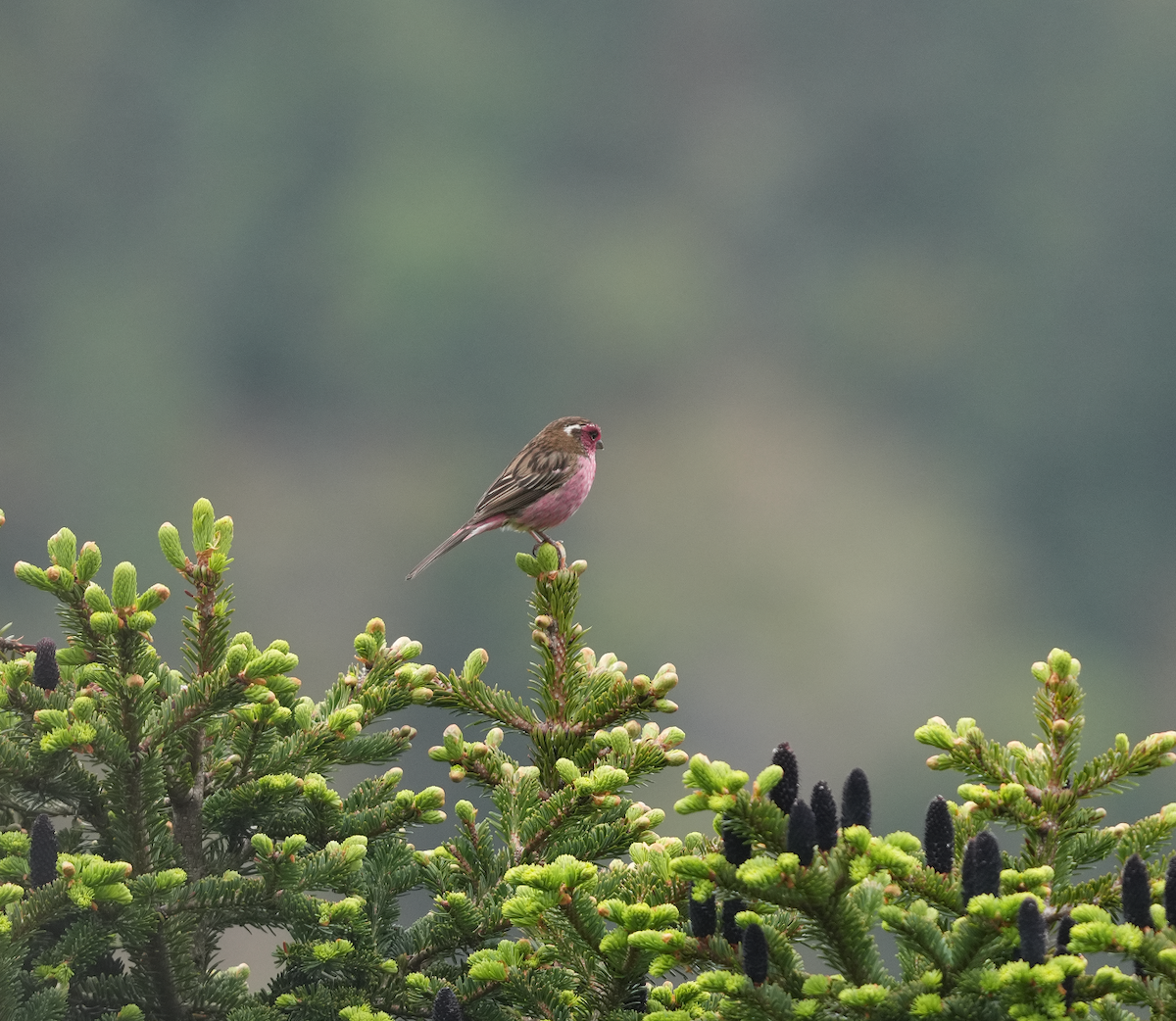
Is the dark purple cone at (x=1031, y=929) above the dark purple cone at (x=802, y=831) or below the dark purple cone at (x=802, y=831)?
below

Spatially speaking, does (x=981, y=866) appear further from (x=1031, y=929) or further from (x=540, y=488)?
(x=540, y=488)

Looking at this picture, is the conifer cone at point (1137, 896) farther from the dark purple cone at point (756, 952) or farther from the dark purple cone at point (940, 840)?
the dark purple cone at point (756, 952)

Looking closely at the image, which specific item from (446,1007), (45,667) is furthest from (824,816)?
(45,667)

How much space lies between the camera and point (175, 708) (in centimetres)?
435

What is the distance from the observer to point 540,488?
28.0 ft

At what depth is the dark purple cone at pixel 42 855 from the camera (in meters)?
4.11

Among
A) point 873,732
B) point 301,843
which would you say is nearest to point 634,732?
point 301,843

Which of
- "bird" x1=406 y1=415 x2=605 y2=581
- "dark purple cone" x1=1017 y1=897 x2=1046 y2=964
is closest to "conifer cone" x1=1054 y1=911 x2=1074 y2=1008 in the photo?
"dark purple cone" x1=1017 y1=897 x2=1046 y2=964

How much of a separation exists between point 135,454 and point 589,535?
191 ft

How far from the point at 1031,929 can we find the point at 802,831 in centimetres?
52

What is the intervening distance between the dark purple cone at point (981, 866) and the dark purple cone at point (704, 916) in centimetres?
59

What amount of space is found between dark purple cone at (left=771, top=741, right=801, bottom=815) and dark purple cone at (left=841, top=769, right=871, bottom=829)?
8.5 inches

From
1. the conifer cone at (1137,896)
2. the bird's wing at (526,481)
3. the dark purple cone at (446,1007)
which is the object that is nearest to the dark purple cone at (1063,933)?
the conifer cone at (1137,896)

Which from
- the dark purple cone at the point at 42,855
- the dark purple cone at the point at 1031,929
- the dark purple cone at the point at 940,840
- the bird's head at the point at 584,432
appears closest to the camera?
the dark purple cone at the point at 1031,929
